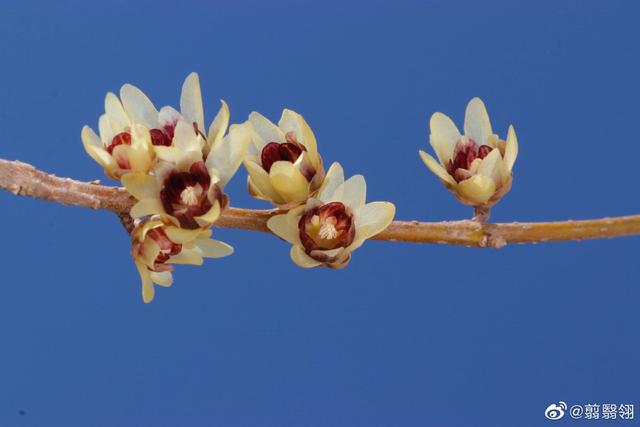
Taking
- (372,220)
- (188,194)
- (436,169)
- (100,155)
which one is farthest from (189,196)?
(436,169)

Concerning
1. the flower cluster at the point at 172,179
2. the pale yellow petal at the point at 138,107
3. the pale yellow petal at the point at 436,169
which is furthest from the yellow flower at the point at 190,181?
the pale yellow petal at the point at 436,169

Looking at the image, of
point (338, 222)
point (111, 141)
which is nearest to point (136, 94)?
point (111, 141)

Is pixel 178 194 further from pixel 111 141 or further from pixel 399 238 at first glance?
pixel 399 238

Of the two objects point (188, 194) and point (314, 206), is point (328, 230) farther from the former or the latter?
point (188, 194)

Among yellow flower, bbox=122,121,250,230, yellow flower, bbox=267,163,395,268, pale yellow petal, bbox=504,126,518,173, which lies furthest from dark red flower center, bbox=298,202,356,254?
pale yellow petal, bbox=504,126,518,173

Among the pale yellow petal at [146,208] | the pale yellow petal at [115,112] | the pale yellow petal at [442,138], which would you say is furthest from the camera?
the pale yellow petal at [442,138]

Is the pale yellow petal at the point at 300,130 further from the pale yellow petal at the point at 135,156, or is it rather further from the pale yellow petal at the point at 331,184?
the pale yellow petal at the point at 135,156
